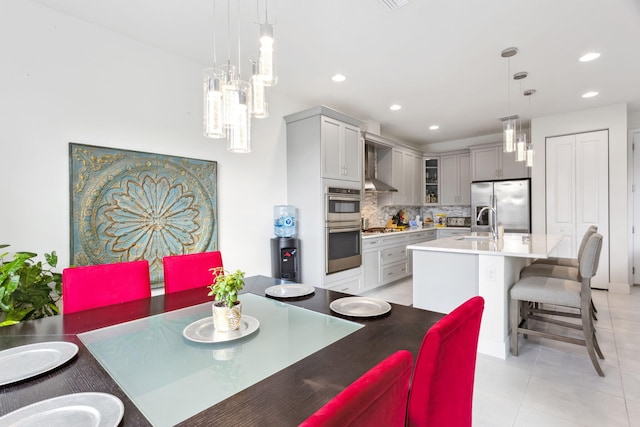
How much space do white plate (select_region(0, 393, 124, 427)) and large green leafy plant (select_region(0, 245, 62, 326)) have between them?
4.21ft

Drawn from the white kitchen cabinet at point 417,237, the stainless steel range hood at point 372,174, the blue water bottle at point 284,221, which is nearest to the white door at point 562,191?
the white kitchen cabinet at point 417,237

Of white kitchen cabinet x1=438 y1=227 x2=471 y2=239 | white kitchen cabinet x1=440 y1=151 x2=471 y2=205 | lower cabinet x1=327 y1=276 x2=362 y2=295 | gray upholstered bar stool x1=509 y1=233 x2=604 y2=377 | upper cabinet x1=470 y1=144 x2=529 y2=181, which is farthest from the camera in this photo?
white kitchen cabinet x1=440 y1=151 x2=471 y2=205

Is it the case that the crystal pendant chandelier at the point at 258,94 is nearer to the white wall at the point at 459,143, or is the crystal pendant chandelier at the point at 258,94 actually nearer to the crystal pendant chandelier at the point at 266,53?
the crystal pendant chandelier at the point at 266,53

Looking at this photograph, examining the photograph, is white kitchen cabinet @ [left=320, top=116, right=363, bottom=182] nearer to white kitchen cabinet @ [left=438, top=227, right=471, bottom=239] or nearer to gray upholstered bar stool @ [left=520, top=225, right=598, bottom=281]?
gray upholstered bar stool @ [left=520, top=225, right=598, bottom=281]

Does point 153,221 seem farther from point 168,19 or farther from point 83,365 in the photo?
point 83,365

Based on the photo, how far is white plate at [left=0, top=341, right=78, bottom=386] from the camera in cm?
90

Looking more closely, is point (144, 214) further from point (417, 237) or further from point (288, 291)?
point (417, 237)

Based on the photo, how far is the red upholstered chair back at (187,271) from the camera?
2029 millimetres

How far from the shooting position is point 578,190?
4.62 metres

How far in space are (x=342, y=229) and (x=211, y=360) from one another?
3.03m

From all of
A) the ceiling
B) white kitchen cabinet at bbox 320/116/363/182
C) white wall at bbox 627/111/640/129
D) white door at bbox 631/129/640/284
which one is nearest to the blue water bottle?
white kitchen cabinet at bbox 320/116/363/182

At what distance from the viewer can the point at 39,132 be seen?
85.6 inches

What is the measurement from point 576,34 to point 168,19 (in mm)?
3415

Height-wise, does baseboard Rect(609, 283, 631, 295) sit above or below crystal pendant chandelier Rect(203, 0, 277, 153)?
below
